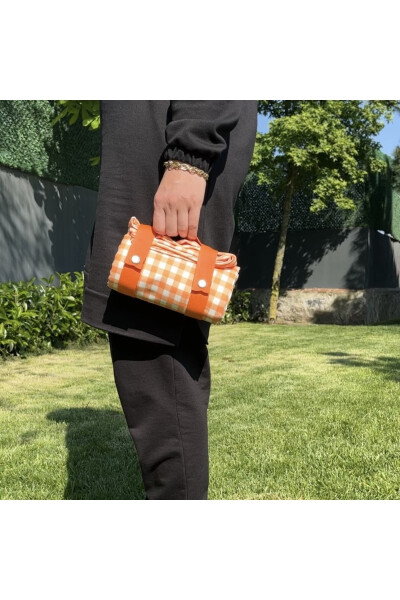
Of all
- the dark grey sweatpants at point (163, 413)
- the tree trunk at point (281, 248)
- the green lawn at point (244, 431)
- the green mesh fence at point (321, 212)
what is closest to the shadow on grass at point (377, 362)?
the green lawn at point (244, 431)

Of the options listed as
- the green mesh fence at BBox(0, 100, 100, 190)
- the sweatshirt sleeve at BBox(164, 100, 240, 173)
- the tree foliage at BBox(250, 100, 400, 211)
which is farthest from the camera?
the tree foliage at BBox(250, 100, 400, 211)

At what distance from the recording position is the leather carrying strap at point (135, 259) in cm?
152

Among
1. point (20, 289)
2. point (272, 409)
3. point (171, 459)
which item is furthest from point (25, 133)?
point (171, 459)

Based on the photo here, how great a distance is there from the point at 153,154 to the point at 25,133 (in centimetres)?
772

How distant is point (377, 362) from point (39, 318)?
423 cm

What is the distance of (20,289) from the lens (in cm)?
748

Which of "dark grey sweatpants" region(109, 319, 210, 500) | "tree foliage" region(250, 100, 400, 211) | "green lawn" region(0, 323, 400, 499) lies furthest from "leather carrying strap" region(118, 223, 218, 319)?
"tree foliage" region(250, 100, 400, 211)

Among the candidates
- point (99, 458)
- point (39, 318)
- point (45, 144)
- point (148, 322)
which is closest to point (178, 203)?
point (148, 322)

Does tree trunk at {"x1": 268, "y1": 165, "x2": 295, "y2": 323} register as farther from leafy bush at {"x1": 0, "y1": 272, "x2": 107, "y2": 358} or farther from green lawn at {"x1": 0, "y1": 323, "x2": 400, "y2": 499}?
green lawn at {"x1": 0, "y1": 323, "x2": 400, "y2": 499}

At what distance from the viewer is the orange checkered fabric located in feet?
4.99

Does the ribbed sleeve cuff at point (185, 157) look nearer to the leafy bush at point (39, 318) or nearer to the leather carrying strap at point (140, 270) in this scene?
the leather carrying strap at point (140, 270)

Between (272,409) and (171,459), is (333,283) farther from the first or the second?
(171,459)

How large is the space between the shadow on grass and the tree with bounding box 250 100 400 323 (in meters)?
5.74

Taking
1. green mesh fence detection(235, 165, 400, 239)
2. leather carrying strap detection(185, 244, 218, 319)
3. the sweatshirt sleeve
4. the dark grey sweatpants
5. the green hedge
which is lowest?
the green hedge
